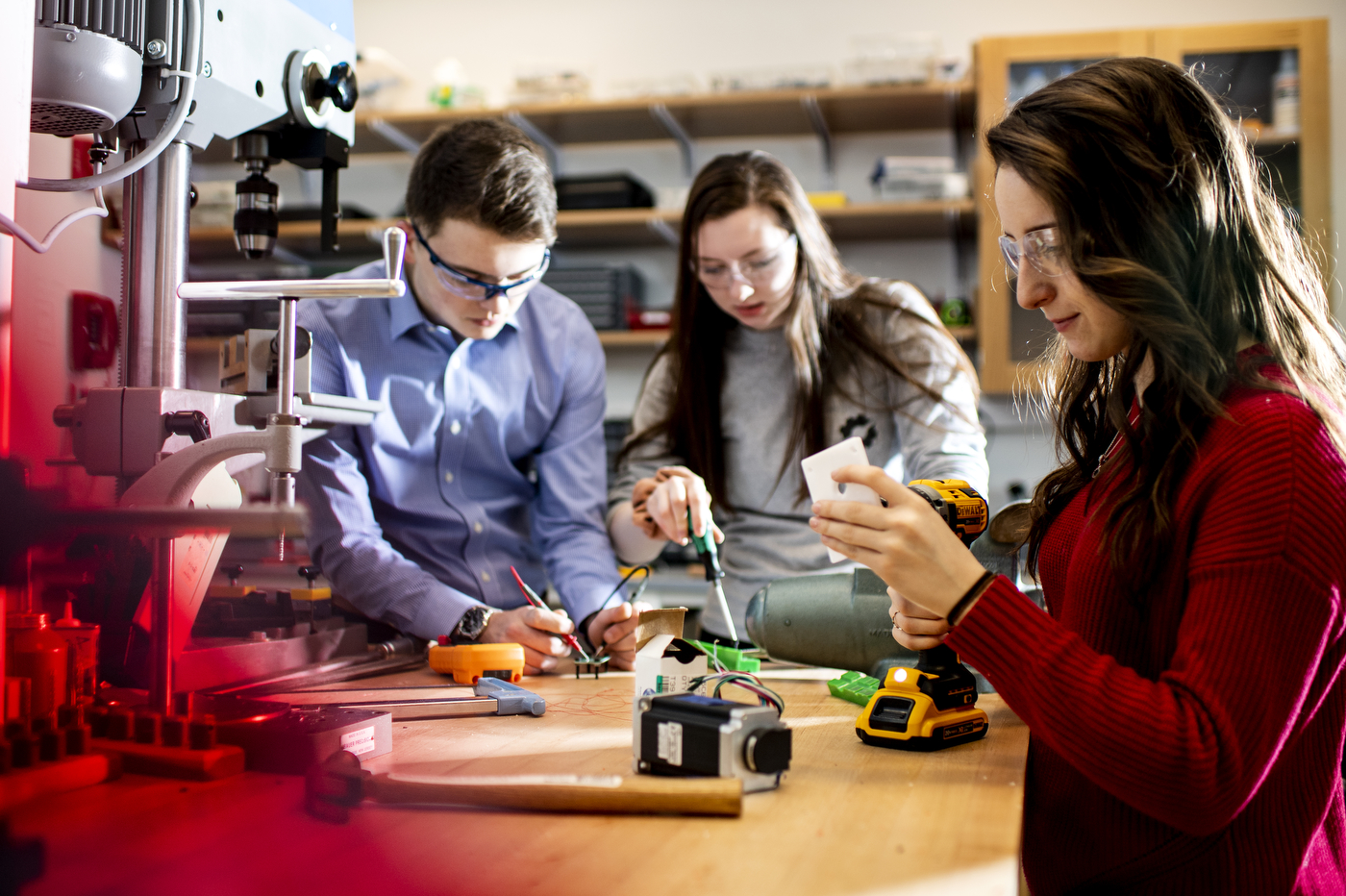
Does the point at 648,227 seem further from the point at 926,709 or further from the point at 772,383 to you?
the point at 926,709

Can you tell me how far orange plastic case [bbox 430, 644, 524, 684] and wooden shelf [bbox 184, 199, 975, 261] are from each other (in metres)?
2.11

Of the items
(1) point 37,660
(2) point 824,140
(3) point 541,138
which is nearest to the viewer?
(1) point 37,660

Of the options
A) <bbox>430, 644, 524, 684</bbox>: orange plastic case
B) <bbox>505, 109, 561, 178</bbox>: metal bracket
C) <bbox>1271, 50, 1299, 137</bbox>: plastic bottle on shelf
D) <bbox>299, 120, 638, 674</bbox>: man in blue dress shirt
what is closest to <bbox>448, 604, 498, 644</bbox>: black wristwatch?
<bbox>299, 120, 638, 674</bbox>: man in blue dress shirt

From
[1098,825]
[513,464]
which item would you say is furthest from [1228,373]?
[513,464]

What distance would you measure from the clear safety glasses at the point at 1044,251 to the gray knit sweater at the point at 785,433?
0.73m

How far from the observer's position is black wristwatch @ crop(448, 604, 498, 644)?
1.39 m

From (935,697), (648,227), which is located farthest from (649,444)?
(648,227)

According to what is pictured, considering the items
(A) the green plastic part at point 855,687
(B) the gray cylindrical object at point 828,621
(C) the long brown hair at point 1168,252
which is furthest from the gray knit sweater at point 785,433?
(C) the long brown hair at point 1168,252

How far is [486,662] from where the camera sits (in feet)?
4.02

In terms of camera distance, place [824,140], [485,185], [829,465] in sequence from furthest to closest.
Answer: [824,140] → [485,185] → [829,465]

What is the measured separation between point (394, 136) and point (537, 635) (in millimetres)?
2539

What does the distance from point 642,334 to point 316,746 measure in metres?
2.45

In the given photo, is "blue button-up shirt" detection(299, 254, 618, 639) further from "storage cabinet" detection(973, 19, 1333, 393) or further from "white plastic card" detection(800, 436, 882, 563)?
"storage cabinet" detection(973, 19, 1333, 393)

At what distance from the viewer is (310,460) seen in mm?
1526
